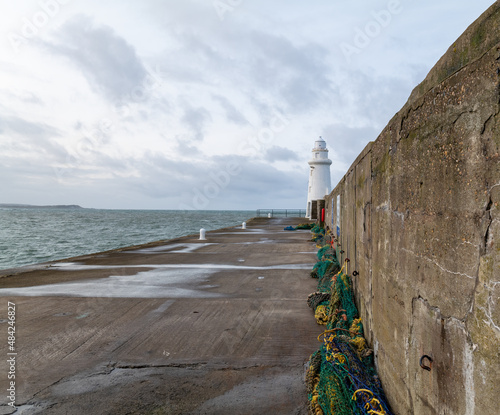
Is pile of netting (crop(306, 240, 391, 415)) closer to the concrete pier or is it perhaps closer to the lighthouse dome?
the concrete pier

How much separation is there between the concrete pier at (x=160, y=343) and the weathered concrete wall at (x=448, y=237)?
4.73ft

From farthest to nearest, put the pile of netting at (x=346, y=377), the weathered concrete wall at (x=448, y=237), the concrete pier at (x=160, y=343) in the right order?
the concrete pier at (x=160, y=343) < the pile of netting at (x=346, y=377) < the weathered concrete wall at (x=448, y=237)

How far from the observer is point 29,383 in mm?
3912

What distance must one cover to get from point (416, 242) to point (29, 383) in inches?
155

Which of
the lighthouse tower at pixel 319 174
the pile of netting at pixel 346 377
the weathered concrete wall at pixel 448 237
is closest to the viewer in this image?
the weathered concrete wall at pixel 448 237

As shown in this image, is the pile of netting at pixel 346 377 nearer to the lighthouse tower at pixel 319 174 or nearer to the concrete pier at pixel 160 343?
the concrete pier at pixel 160 343

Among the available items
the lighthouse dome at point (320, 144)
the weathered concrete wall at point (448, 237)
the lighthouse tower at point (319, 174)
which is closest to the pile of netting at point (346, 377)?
the weathered concrete wall at point (448, 237)

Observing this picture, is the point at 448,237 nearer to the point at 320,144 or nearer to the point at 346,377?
the point at 346,377

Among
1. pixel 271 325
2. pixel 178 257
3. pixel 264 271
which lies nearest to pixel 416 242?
pixel 271 325

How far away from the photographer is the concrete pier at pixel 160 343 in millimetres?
3635

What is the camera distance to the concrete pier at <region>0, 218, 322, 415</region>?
11.9ft

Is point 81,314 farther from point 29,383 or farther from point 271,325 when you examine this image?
point 271,325

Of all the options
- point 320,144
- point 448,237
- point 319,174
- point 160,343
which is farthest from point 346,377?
point 320,144

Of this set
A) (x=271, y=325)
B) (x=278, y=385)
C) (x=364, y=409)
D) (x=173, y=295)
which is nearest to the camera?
(x=364, y=409)
